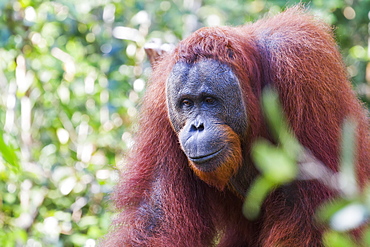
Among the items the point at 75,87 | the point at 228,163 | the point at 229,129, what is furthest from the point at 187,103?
the point at 75,87

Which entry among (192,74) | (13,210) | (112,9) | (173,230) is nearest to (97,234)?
(173,230)

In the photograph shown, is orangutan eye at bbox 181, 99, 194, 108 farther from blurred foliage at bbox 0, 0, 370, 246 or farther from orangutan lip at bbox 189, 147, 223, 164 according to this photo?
blurred foliage at bbox 0, 0, 370, 246

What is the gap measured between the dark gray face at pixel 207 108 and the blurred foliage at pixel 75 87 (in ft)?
5.49

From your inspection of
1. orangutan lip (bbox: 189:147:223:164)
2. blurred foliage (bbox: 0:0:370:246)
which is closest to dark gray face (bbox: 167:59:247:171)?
orangutan lip (bbox: 189:147:223:164)

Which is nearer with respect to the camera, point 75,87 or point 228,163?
point 228,163

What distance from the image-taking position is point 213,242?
4109mm

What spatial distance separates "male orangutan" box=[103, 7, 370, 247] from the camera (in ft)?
11.0

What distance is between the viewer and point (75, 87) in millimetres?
6172

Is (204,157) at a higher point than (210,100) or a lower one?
lower

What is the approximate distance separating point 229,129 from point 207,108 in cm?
20

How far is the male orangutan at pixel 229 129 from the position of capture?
336 centimetres

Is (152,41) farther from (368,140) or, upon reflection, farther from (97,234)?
(368,140)

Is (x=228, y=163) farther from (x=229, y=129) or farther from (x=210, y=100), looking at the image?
(x=210, y=100)

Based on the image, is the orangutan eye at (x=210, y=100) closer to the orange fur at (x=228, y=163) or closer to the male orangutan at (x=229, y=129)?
the male orangutan at (x=229, y=129)
